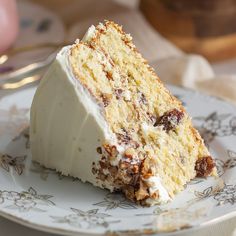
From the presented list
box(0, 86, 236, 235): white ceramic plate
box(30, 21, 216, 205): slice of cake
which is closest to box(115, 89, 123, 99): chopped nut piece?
box(30, 21, 216, 205): slice of cake

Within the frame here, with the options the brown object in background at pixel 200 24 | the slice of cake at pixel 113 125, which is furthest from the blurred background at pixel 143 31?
the slice of cake at pixel 113 125

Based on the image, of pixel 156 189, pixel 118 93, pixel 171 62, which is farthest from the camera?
pixel 171 62

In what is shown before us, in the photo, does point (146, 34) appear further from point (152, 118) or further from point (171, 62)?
point (152, 118)

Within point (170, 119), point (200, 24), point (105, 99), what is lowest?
point (200, 24)

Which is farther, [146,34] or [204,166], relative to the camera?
[146,34]

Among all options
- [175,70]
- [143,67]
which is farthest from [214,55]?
[143,67]

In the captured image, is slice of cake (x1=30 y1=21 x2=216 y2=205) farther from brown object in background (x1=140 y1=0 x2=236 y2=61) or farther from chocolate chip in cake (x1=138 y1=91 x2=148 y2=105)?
brown object in background (x1=140 y1=0 x2=236 y2=61)

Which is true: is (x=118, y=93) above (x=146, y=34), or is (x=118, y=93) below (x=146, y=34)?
above

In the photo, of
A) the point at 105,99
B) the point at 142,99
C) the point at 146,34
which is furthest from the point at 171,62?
the point at 105,99
